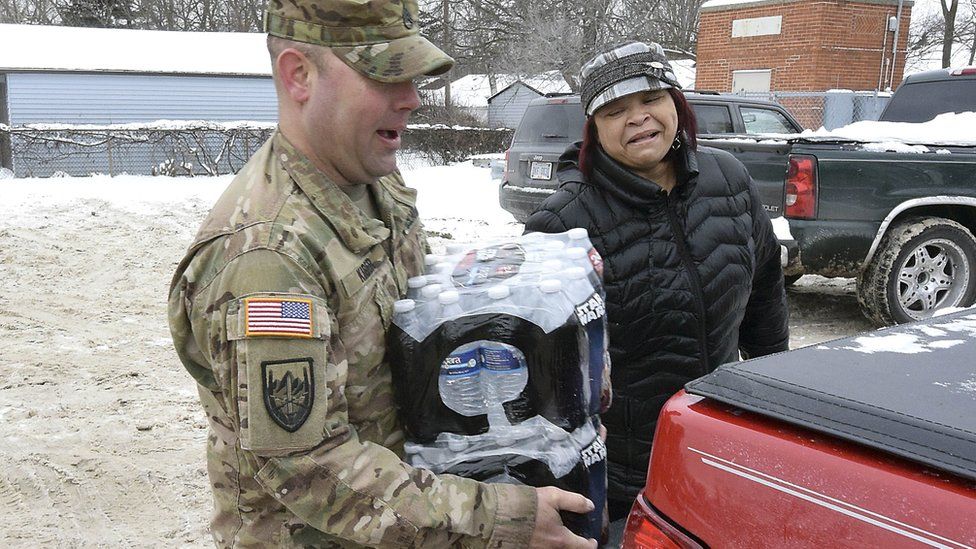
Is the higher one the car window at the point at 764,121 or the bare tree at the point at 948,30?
the bare tree at the point at 948,30

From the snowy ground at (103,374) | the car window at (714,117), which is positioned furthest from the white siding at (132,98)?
the car window at (714,117)

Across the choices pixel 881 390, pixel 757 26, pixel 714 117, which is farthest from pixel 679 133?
pixel 757 26

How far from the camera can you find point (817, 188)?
19.4 feet

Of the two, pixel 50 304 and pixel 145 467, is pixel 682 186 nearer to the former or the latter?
pixel 145 467

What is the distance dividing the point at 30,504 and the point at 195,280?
3.05 m

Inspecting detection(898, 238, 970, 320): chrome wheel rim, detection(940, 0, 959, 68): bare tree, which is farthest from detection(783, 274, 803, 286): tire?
detection(940, 0, 959, 68): bare tree

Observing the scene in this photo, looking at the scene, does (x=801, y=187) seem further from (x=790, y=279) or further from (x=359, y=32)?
(x=359, y=32)

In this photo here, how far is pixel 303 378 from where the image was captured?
135cm

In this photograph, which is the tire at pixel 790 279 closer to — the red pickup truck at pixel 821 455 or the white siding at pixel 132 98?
the red pickup truck at pixel 821 455

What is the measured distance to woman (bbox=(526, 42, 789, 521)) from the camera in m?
2.34

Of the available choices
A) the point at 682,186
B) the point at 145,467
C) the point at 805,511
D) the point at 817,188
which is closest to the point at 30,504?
the point at 145,467

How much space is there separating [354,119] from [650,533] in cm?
91

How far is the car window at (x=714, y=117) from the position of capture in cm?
905

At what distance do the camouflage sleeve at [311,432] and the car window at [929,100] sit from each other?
27.5 feet
